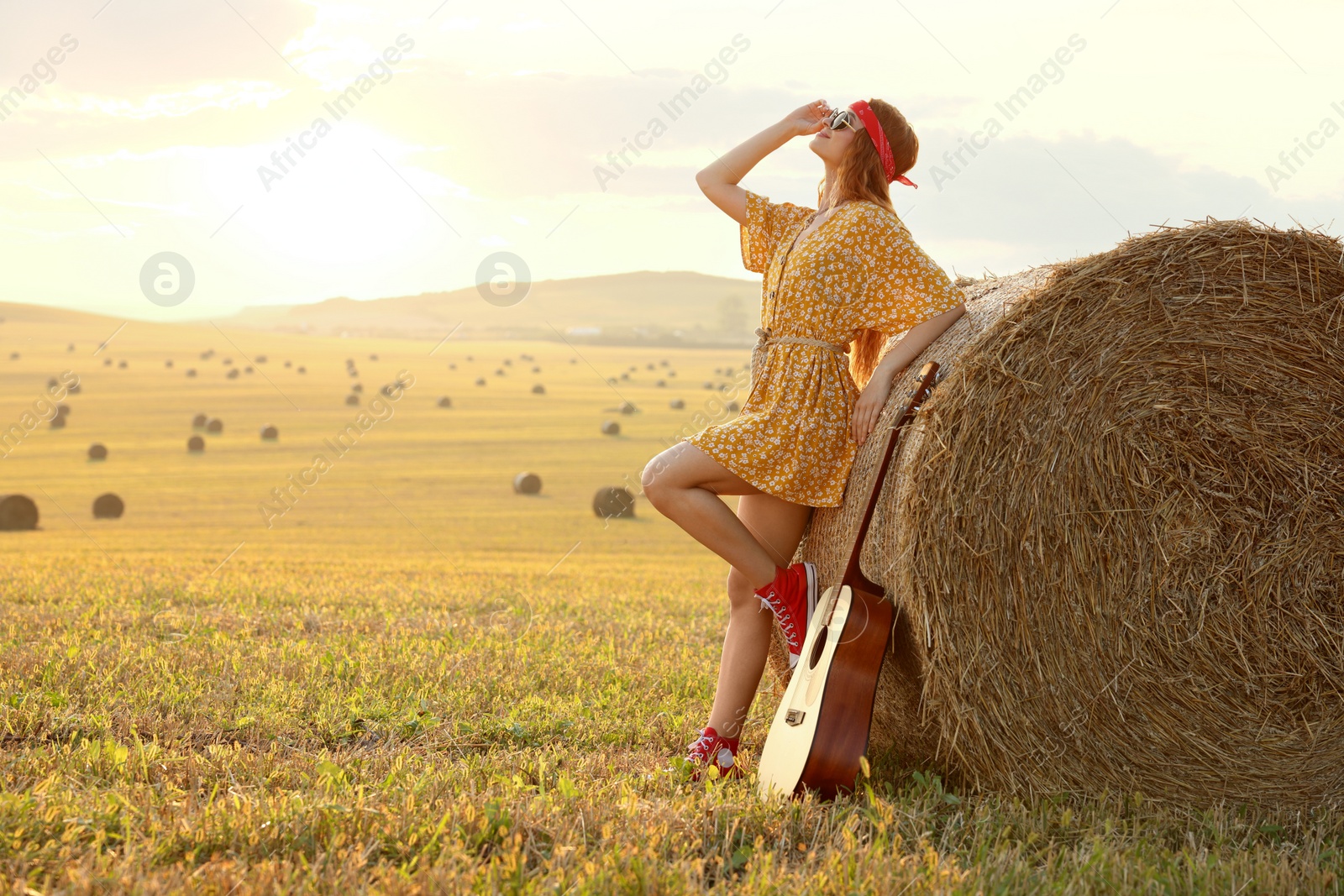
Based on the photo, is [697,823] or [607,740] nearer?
[697,823]

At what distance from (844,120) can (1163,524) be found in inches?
81.7

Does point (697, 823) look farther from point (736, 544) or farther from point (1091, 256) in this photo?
point (1091, 256)

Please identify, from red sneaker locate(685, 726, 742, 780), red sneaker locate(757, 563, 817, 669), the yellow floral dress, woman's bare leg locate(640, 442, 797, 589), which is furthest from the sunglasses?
red sneaker locate(685, 726, 742, 780)

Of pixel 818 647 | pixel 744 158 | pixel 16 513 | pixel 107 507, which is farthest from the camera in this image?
pixel 107 507

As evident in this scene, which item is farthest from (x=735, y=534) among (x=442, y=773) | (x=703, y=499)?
(x=442, y=773)

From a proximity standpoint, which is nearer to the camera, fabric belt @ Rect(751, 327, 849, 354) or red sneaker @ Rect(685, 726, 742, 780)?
red sneaker @ Rect(685, 726, 742, 780)

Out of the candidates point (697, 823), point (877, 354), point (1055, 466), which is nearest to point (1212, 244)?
point (1055, 466)

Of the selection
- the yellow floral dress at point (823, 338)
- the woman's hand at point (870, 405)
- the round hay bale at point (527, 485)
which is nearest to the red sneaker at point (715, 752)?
the yellow floral dress at point (823, 338)

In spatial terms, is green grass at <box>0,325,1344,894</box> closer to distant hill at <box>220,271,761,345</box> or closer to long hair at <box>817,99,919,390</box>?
long hair at <box>817,99,919,390</box>

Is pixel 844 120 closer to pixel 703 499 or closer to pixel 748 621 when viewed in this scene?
pixel 703 499

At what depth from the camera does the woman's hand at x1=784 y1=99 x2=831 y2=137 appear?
4645 millimetres

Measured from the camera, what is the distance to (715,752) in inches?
171

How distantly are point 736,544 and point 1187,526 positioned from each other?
1.76 meters

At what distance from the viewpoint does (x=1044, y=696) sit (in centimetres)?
408
